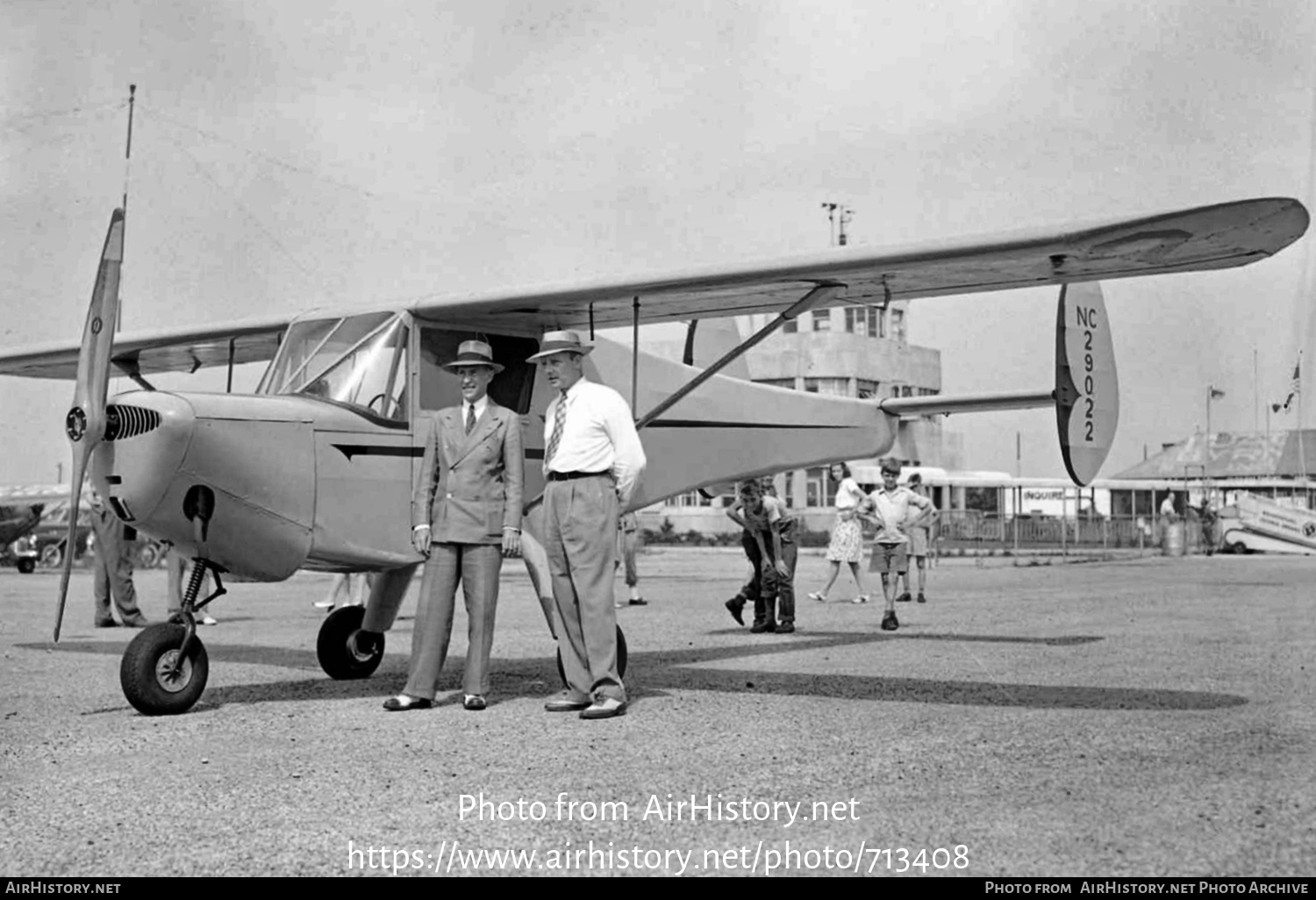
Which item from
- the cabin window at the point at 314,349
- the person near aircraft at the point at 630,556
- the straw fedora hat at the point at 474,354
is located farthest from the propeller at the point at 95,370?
the person near aircraft at the point at 630,556

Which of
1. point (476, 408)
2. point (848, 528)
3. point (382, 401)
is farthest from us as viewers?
point (848, 528)

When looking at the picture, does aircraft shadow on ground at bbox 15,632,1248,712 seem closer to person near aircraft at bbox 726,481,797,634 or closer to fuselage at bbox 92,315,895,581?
fuselage at bbox 92,315,895,581

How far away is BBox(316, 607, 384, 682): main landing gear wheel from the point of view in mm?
9516

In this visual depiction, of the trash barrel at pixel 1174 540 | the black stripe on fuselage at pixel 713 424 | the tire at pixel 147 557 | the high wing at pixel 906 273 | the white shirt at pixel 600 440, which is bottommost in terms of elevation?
the tire at pixel 147 557

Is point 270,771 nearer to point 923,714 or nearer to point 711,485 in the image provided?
point 923,714

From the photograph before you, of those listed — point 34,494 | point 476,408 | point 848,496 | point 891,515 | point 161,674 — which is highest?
point 34,494

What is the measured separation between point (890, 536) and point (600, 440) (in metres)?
7.91

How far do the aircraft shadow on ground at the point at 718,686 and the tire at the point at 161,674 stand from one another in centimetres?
30

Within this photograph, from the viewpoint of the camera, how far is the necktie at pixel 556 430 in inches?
318

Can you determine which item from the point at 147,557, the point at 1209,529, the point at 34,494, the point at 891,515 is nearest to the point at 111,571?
the point at 891,515

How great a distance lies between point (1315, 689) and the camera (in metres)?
8.36

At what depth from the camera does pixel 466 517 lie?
27.0 ft

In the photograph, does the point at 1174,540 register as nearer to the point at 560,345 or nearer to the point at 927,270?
the point at 927,270

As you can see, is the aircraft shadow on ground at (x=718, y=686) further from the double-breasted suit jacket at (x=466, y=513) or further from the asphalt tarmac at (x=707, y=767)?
the double-breasted suit jacket at (x=466, y=513)
